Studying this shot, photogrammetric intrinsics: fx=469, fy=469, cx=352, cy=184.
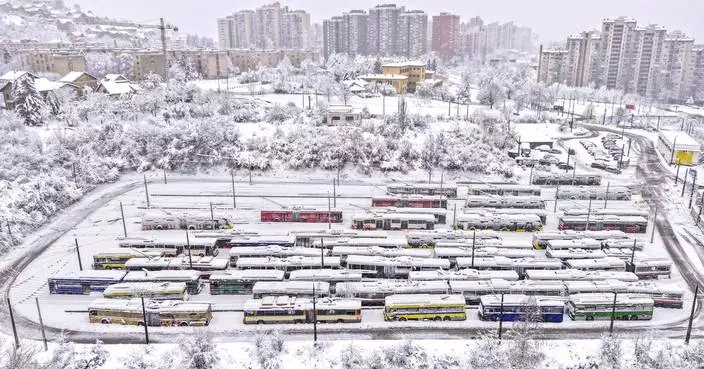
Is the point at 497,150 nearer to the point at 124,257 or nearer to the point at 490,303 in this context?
the point at 490,303

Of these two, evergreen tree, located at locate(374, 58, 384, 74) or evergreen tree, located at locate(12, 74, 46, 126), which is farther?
evergreen tree, located at locate(374, 58, 384, 74)

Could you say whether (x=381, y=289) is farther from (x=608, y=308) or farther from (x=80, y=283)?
(x=80, y=283)

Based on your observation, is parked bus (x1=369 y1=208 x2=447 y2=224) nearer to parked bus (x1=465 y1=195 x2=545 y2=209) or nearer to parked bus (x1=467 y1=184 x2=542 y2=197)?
parked bus (x1=465 y1=195 x2=545 y2=209)

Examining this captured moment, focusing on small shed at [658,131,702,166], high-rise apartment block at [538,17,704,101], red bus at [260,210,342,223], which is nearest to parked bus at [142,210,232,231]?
red bus at [260,210,342,223]

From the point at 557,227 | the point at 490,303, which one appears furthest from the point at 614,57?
the point at 490,303

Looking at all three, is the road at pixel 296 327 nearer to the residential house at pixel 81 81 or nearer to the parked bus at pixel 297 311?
the parked bus at pixel 297 311
